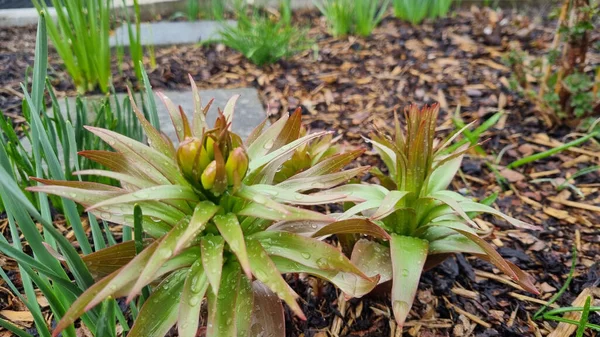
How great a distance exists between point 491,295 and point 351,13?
2886 millimetres

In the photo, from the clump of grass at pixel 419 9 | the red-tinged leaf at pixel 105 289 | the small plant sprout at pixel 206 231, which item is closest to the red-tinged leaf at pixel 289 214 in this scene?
the small plant sprout at pixel 206 231

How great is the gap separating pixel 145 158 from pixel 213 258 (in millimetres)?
284

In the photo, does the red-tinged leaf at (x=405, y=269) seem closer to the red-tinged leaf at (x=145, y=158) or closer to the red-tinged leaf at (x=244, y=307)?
the red-tinged leaf at (x=244, y=307)

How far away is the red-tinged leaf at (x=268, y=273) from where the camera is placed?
2.78 feet

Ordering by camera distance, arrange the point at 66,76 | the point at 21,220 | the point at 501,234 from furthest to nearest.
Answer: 1. the point at 66,76
2. the point at 501,234
3. the point at 21,220

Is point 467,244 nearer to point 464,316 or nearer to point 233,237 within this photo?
point 464,316

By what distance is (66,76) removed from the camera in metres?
3.10

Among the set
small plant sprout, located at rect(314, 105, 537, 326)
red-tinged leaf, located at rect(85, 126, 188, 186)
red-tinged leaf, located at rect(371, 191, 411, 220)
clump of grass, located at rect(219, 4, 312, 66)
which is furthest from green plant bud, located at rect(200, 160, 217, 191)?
clump of grass, located at rect(219, 4, 312, 66)

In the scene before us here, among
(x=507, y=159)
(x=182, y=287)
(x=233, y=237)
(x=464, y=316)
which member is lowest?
(x=464, y=316)

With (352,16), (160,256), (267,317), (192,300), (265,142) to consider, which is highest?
(352,16)

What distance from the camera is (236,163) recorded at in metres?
0.92

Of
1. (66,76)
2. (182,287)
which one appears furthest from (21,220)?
(66,76)

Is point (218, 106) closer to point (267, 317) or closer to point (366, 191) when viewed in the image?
point (366, 191)

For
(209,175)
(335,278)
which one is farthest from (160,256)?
(335,278)
